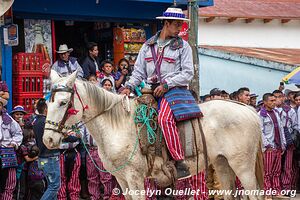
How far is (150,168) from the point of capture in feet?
27.1

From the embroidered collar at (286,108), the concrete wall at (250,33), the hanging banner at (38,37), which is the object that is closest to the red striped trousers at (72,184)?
the hanging banner at (38,37)

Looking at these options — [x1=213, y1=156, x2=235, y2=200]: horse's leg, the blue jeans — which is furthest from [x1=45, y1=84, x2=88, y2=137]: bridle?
[x1=213, y1=156, x2=235, y2=200]: horse's leg

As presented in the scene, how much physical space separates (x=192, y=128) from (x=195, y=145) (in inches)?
10.0

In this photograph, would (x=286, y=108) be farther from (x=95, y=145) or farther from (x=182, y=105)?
(x=182, y=105)

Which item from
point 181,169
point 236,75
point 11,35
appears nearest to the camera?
point 181,169

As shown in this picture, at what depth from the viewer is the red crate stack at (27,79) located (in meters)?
12.4

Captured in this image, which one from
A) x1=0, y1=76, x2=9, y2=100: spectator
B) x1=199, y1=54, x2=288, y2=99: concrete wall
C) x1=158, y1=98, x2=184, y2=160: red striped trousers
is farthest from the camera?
x1=199, y1=54, x2=288, y2=99: concrete wall

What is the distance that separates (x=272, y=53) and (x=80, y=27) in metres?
9.27

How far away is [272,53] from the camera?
2214cm

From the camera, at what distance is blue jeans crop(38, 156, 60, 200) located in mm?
9898

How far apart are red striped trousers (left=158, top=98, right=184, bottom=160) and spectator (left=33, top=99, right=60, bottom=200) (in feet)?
8.16

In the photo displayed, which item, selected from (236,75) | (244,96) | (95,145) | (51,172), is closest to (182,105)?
(51,172)

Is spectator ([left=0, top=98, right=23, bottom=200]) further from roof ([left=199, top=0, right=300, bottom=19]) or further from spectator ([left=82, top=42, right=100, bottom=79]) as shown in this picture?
roof ([left=199, top=0, right=300, bottom=19])

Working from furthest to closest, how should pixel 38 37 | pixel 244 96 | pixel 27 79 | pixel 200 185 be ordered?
pixel 38 37, pixel 27 79, pixel 244 96, pixel 200 185
